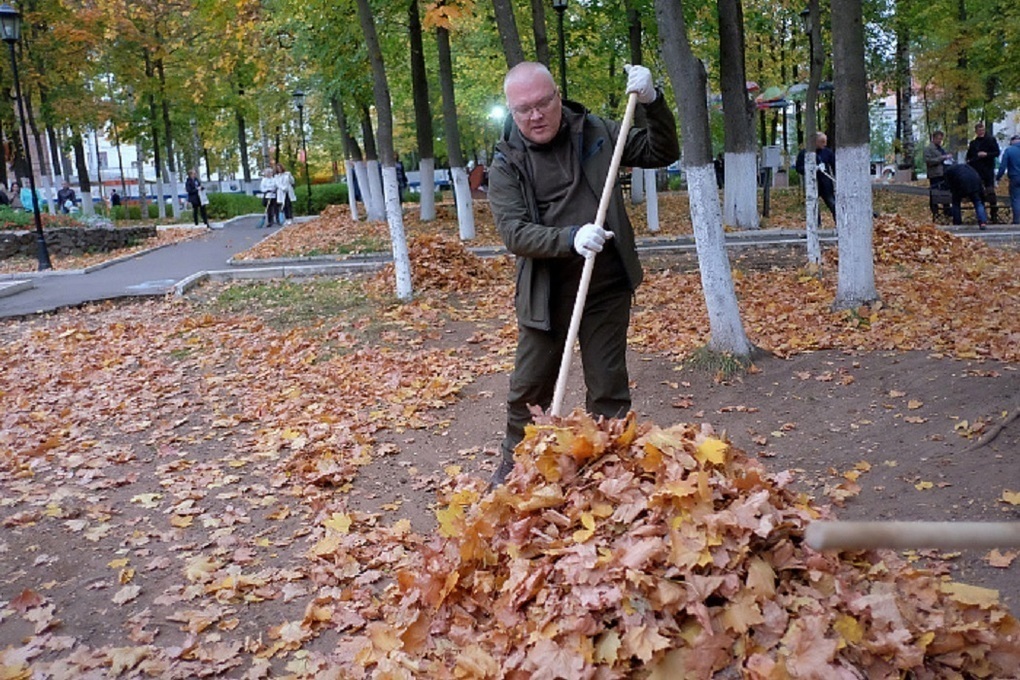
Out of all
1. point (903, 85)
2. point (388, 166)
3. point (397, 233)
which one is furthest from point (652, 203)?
point (903, 85)

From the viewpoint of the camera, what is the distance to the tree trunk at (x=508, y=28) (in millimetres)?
10594

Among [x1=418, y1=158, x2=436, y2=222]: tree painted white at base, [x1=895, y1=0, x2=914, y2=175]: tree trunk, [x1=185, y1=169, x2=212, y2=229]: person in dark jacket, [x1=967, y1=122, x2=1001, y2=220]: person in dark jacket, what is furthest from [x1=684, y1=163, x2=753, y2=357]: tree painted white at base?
[x1=185, y1=169, x2=212, y2=229]: person in dark jacket

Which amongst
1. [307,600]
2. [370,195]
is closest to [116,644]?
[307,600]

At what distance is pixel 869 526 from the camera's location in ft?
5.85

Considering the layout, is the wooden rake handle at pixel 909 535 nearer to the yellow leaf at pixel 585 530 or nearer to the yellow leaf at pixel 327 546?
the yellow leaf at pixel 585 530

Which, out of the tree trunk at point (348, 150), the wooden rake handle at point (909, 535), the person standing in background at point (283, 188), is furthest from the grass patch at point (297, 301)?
the person standing in background at point (283, 188)

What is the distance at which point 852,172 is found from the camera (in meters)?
7.91

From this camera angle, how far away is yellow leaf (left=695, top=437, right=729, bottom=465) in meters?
2.86

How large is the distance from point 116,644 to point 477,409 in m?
3.38

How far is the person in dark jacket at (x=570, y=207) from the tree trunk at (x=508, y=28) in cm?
698

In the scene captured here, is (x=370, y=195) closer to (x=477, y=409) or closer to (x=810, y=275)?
(x=810, y=275)

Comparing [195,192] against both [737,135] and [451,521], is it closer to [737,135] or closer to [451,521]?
[737,135]

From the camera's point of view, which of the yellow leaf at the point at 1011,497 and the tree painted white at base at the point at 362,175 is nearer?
the yellow leaf at the point at 1011,497

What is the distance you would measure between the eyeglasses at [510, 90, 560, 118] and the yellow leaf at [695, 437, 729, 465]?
1.63m
